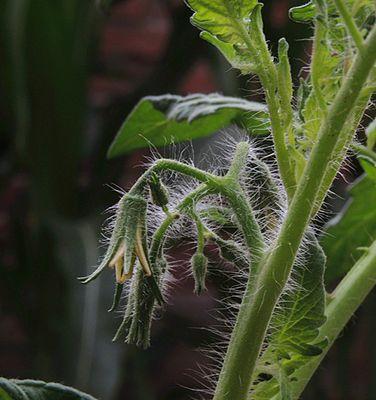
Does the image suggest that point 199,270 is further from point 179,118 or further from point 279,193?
point 179,118

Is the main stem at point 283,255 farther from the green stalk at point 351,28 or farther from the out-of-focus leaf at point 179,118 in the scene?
the out-of-focus leaf at point 179,118

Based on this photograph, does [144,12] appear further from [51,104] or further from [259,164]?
[259,164]

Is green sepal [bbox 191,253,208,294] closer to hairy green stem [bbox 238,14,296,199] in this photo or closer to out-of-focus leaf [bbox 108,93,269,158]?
hairy green stem [bbox 238,14,296,199]

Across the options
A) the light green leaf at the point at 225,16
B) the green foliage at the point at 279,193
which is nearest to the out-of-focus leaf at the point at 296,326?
the green foliage at the point at 279,193

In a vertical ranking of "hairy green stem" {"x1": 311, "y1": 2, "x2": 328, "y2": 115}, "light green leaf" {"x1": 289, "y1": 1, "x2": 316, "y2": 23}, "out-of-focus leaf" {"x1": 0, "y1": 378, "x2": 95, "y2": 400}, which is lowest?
"out-of-focus leaf" {"x1": 0, "y1": 378, "x2": 95, "y2": 400}

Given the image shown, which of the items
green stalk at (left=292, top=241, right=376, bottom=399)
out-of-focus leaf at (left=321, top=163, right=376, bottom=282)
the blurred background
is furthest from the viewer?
the blurred background

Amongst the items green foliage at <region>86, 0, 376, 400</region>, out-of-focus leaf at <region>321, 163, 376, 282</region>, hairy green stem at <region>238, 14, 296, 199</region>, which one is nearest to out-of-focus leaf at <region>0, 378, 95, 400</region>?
green foliage at <region>86, 0, 376, 400</region>

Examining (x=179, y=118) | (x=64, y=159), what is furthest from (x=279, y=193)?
(x=64, y=159)
